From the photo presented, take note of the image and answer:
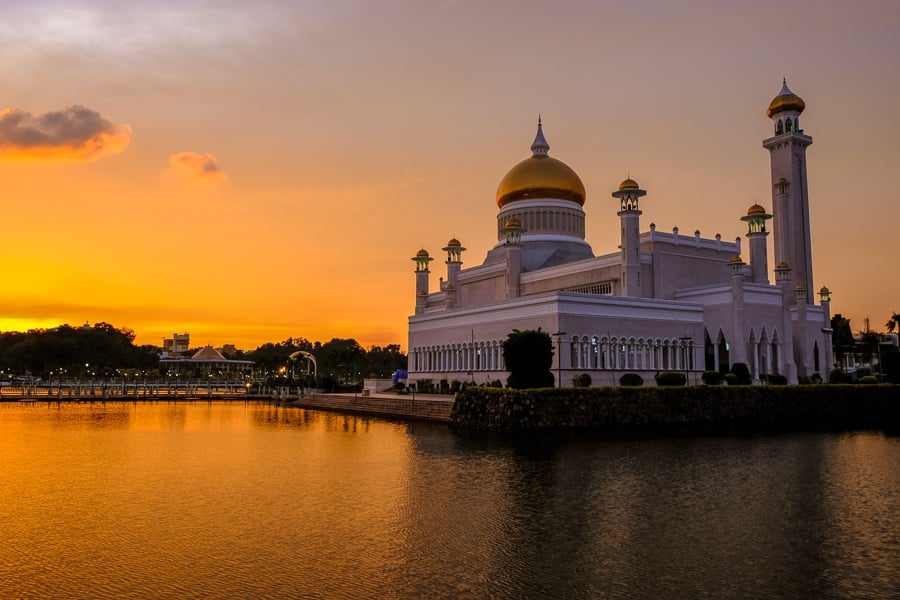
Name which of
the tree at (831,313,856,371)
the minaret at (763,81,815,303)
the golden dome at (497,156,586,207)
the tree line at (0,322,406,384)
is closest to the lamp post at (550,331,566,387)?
the golden dome at (497,156,586,207)

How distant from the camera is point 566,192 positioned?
56562 mm

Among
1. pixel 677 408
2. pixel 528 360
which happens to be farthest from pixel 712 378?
pixel 528 360

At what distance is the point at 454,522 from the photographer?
14430 mm

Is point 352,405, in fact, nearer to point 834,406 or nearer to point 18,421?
point 18,421

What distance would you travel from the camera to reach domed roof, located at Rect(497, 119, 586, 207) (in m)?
56.5

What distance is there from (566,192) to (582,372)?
19.2 m

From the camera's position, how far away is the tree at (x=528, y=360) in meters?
34.6

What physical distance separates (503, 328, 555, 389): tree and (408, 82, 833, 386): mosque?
527 centimetres

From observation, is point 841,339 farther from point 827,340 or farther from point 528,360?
point 528,360

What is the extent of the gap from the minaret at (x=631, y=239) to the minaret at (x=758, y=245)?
379 inches

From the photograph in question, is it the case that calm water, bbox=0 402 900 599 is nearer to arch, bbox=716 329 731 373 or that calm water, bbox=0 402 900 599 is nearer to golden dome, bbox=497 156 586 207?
arch, bbox=716 329 731 373

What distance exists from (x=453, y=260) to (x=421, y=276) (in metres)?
4.11

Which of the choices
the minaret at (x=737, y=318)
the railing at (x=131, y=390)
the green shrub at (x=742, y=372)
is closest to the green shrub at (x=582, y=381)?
the green shrub at (x=742, y=372)

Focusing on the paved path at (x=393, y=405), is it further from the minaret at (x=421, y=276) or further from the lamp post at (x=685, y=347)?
the lamp post at (x=685, y=347)
